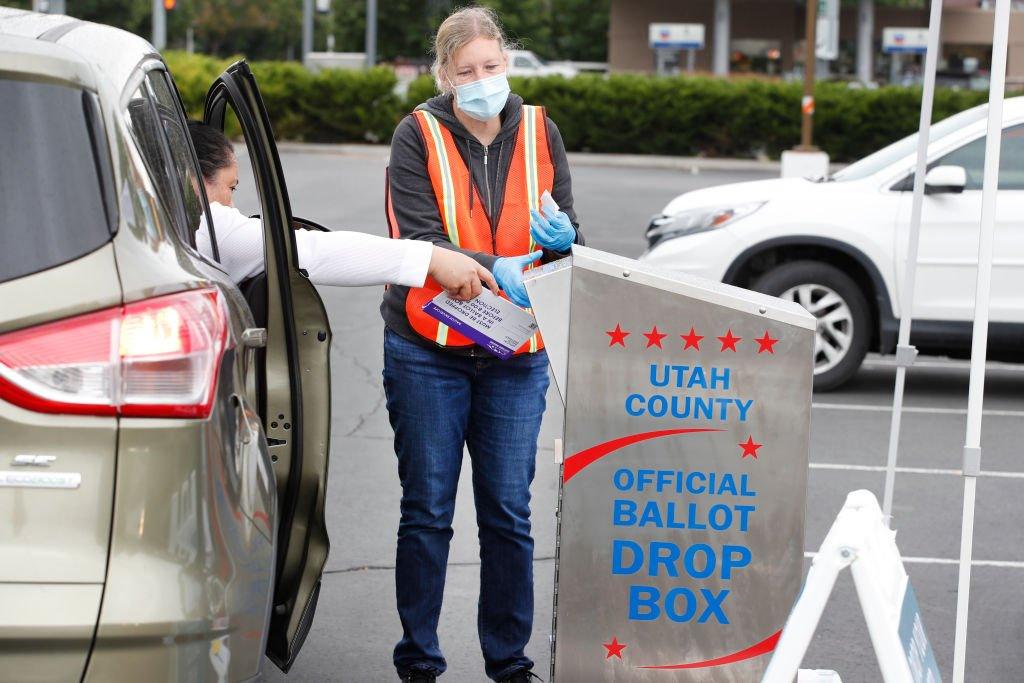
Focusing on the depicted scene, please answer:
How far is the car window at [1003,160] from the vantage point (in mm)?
8711

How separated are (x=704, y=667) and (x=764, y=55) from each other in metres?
55.8

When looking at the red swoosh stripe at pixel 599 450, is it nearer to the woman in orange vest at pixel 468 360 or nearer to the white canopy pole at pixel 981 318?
the woman in orange vest at pixel 468 360

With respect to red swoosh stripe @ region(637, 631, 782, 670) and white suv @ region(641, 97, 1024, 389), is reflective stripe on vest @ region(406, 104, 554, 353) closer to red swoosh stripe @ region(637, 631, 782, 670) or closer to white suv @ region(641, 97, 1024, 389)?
red swoosh stripe @ region(637, 631, 782, 670)

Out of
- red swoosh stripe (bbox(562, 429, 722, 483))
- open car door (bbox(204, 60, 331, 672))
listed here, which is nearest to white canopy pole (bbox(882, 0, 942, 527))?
red swoosh stripe (bbox(562, 429, 722, 483))

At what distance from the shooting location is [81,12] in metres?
58.7

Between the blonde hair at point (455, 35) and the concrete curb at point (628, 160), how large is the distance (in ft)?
82.3

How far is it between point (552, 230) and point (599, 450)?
1.88 ft

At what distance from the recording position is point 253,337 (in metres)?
2.85

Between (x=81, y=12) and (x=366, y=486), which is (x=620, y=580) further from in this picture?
(x=81, y=12)

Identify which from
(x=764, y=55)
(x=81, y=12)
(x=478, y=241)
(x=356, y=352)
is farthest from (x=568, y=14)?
(x=478, y=241)

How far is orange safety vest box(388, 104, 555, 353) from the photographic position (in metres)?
3.67

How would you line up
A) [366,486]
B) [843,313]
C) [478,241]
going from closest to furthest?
[478,241]
[366,486]
[843,313]

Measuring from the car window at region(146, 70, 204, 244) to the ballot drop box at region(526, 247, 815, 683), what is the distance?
0.78 metres

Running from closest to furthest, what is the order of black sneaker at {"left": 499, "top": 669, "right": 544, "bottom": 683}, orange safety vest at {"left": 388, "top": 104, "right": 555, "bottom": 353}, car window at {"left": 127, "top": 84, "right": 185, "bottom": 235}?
car window at {"left": 127, "top": 84, "right": 185, "bottom": 235} < orange safety vest at {"left": 388, "top": 104, "right": 555, "bottom": 353} < black sneaker at {"left": 499, "top": 669, "right": 544, "bottom": 683}
